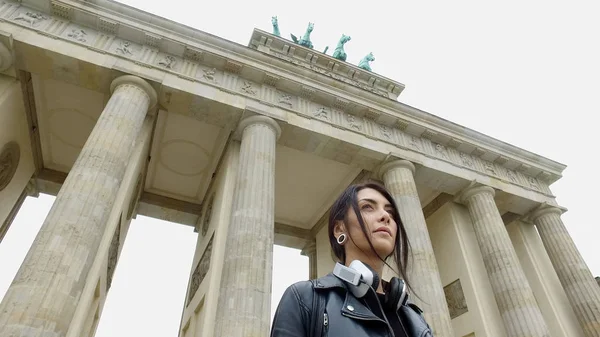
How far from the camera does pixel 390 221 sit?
2068mm

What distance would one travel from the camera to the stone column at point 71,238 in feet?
20.1

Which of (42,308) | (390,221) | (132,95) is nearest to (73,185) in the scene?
(42,308)

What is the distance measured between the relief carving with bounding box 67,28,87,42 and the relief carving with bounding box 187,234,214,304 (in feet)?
23.0

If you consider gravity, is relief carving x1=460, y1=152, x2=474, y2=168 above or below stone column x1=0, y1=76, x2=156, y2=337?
above

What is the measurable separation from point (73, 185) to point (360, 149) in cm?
876

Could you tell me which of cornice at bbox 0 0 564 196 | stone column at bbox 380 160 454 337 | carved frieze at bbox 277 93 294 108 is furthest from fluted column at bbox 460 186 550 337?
carved frieze at bbox 277 93 294 108

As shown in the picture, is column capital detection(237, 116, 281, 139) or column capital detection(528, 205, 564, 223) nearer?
column capital detection(237, 116, 281, 139)

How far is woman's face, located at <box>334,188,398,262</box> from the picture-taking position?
6.40 ft

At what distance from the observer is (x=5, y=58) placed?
32.3ft

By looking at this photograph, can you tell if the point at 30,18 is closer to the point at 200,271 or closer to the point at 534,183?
the point at 200,271

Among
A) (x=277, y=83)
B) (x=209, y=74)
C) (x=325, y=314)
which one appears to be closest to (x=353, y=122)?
(x=277, y=83)

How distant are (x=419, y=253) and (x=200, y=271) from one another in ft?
22.0

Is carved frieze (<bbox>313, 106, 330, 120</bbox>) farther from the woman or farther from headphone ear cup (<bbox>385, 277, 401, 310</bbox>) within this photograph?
headphone ear cup (<bbox>385, 277, 401, 310</bbox>)

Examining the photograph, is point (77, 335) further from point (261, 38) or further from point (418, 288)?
point (261, 38)
